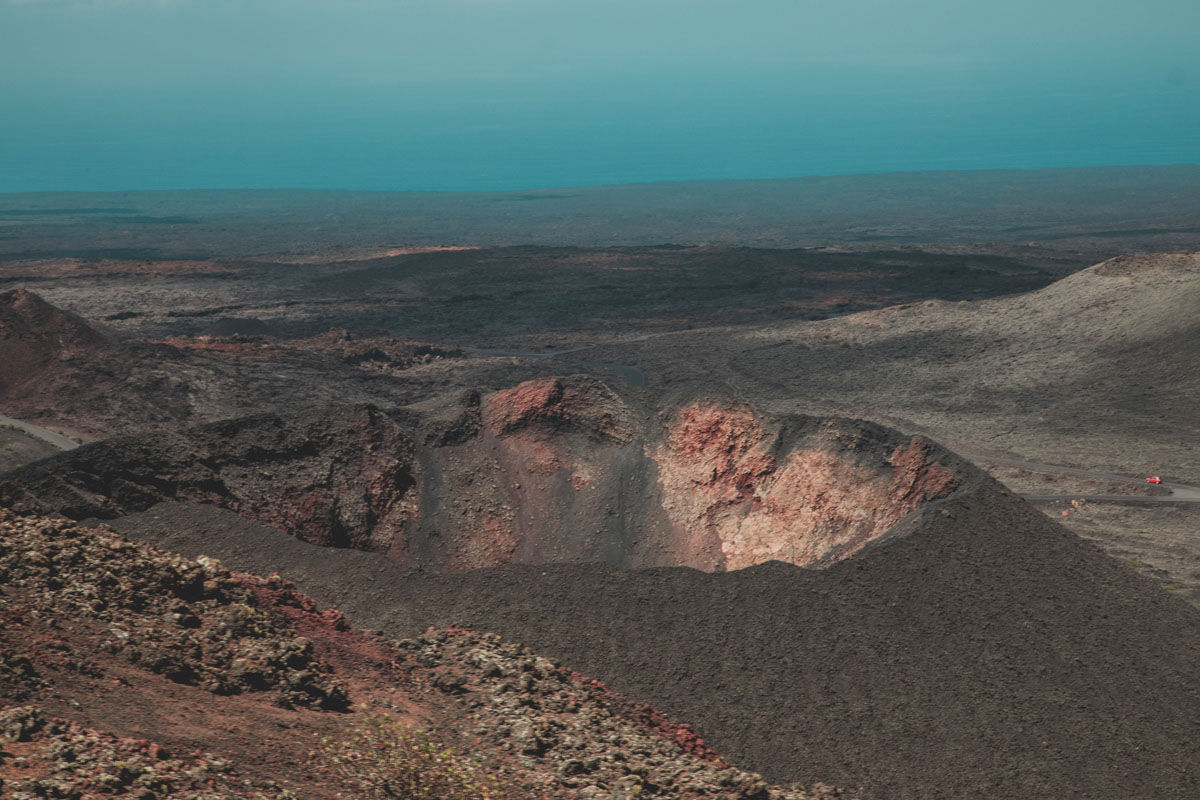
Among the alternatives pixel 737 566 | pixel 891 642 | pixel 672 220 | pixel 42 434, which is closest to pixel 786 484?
pixel 737 566

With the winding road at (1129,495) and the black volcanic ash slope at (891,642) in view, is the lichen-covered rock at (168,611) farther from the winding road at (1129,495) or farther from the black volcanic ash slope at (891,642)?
the winding road at (1129,495)

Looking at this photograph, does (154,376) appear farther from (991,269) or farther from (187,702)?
(991,269)

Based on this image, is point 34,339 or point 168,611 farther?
point 34,339

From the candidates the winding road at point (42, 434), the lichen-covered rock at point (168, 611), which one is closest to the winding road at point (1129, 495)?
the lichen-covered rock at point (168, 611)

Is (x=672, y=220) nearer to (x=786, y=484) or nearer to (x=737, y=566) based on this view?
(x=786, y=484)

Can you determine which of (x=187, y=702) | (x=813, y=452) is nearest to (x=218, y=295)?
(x=813, y=452)
